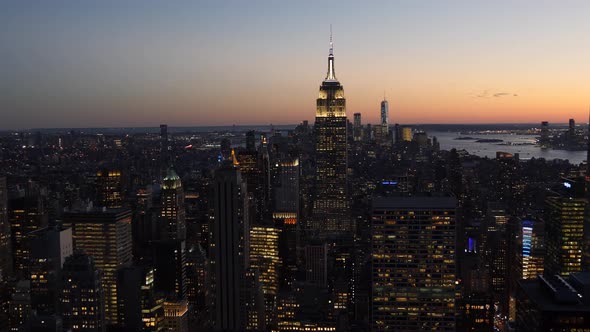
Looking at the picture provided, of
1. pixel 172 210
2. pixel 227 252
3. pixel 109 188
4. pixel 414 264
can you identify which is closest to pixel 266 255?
pixel 172 210

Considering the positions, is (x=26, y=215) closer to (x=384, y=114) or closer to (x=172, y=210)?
(x=172, y=210)

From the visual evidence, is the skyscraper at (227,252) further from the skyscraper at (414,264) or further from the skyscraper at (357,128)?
the skyscraper at (357,128)

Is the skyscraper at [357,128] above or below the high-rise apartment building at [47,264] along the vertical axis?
above

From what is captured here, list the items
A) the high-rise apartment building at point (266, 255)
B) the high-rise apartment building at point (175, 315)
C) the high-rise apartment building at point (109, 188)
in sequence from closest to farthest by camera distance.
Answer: the high-rise apartment building at point (175, 315), the high-rise apartment building at point (266, 255), the high-rise apartment building at point (109, 188)

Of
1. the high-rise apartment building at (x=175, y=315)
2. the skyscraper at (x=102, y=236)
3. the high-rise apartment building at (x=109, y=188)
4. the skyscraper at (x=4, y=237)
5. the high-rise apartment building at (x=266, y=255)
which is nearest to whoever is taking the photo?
the high-rise apartment building at (x=175, y=315)

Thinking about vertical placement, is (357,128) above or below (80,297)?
above

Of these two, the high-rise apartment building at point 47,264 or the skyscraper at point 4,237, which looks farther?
the skyscraper at point 4,237

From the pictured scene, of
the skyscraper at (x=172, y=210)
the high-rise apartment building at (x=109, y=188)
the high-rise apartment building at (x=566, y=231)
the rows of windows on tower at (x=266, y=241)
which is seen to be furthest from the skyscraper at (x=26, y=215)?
the high-rise apartment building at (x=566, y=231)
